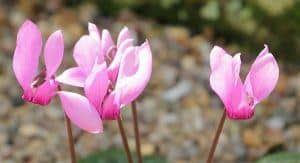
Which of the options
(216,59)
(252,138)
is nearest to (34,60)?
(216,59)

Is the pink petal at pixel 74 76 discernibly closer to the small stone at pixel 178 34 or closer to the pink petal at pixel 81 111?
the pink petal at pixel 81 111

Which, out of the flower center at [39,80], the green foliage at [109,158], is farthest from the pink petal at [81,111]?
the green foliage at [109,158]

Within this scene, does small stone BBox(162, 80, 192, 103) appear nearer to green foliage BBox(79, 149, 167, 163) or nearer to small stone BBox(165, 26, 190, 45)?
small stone BBox(165, 26, 190, 45)

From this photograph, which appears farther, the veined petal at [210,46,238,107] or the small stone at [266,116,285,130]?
the small stone at [266,116,285,130]

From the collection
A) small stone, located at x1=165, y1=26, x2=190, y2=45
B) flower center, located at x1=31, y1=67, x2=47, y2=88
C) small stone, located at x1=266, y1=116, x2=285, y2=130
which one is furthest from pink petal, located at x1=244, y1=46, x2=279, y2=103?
small stone, located at x1=165, y1=26, x2=190, y2=45

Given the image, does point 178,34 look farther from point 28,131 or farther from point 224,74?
point 224,74

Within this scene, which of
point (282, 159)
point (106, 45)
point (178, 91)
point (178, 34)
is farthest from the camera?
point (178, 34)
